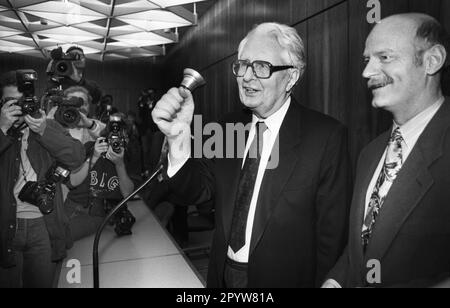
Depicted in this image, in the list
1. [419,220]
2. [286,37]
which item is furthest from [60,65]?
[419,220]

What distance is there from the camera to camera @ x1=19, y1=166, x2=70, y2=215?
4.87 feet

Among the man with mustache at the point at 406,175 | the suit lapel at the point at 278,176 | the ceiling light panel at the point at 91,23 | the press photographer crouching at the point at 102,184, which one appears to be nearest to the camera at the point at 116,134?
the press photographer crouching at the point at 102,184

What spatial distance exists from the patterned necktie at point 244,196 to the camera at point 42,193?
3.18ft

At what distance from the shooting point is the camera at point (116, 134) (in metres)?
1.68

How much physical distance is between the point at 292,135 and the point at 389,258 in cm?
45

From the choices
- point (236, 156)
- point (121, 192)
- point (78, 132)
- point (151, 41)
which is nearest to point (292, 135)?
point (236, 156)

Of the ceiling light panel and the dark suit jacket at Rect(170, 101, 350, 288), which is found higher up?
the ceiling light panel

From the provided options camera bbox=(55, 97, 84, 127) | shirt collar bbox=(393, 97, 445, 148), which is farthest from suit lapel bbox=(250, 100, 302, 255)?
camera bbox=(55, 97, 84, 127)

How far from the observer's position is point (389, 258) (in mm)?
735

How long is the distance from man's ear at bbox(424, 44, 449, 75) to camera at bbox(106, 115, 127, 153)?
1383 mm

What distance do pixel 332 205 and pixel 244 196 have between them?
269mm

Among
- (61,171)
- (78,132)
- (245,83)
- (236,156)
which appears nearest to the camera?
(245,83)

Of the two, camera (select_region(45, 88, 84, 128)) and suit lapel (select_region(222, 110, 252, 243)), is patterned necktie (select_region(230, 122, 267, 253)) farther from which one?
camera (select_region(45, 88, 84, 128))

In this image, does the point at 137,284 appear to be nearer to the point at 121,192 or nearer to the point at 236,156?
the point at 236,156
